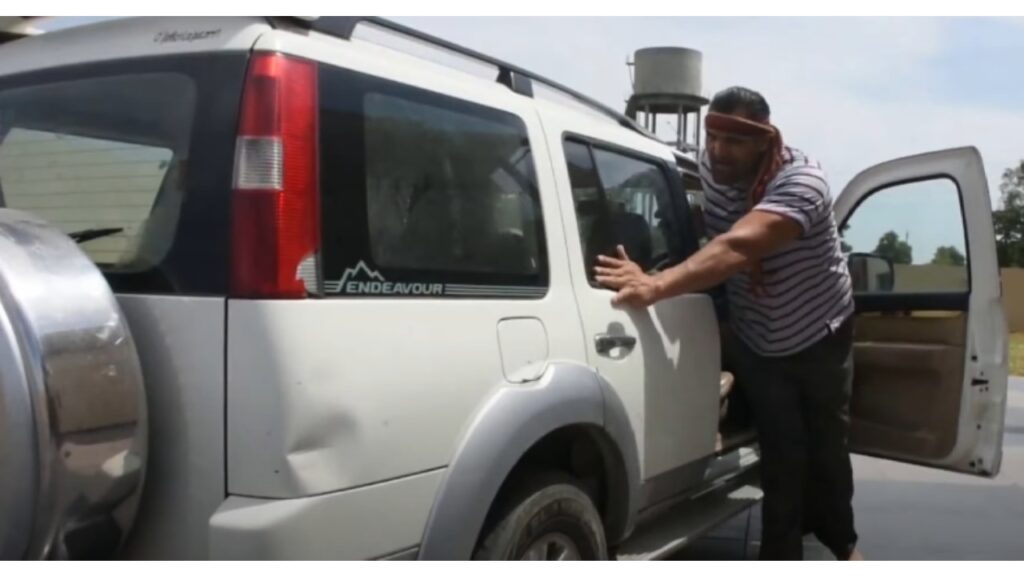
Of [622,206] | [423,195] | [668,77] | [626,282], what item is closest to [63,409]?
[423,195]

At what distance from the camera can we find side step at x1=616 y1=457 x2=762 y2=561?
3.29 m

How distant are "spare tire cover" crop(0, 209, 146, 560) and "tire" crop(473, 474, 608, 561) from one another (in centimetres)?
93

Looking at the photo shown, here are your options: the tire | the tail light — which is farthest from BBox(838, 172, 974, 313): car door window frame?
the tail light

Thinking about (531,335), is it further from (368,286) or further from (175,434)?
(175,434)

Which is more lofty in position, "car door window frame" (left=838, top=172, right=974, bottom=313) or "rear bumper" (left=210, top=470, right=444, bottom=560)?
"car door window frame" (left=838, top=172, right=974, bottom=313)

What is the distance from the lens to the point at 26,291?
188 cm

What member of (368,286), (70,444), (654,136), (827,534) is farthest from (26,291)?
(827,534)

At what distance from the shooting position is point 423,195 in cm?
236

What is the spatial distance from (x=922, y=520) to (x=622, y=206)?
3206 millimetres

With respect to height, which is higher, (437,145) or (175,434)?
(437,145)

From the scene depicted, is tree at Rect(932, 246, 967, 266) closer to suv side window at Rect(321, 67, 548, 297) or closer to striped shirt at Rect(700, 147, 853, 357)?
striped shirt at Rect(700, 147, 853, 357)

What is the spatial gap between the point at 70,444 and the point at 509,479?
1.15 m

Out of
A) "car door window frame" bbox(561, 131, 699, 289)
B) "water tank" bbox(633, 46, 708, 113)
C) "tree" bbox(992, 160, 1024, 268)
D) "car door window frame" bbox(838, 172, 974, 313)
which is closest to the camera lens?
"car door window frame" bbox(561, 131, 699, 289)

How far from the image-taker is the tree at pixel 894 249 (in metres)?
4.27
